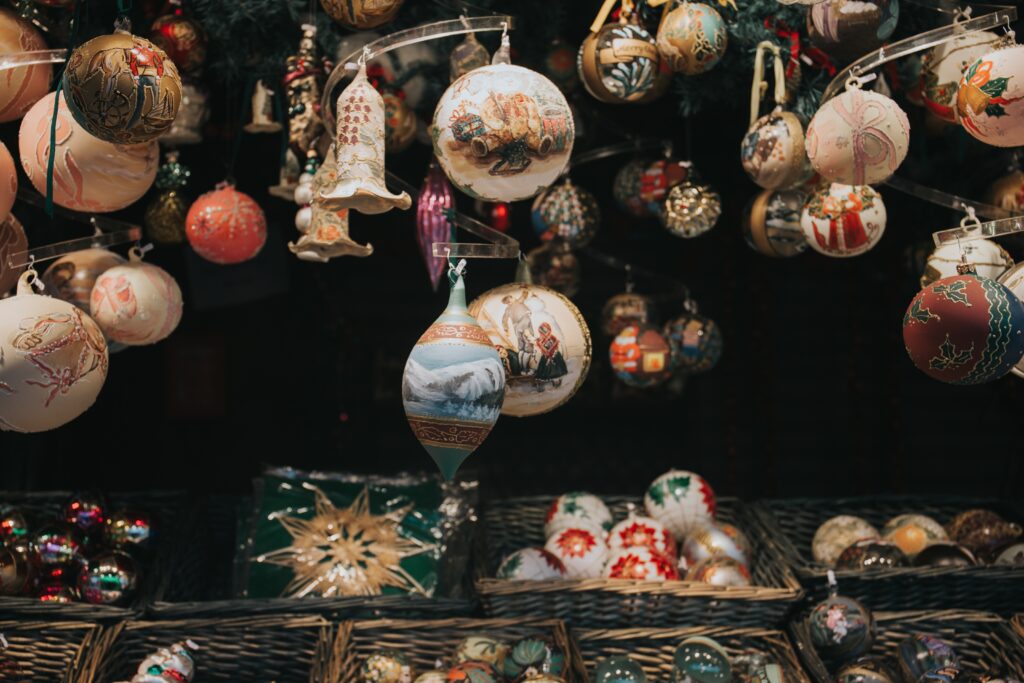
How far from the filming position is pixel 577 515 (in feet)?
13.2

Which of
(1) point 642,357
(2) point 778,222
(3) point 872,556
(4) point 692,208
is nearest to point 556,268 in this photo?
(1) point 642,357

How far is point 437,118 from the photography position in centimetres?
254

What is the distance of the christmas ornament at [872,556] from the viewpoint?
144 inches

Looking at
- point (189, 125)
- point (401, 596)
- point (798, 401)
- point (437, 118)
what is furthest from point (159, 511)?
point (798, 401)

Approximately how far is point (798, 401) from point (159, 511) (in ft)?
8.05

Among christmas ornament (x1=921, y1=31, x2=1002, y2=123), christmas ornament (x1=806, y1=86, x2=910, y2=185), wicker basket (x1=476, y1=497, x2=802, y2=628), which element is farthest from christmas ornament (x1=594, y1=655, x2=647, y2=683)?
christmas ornament (x1=921, y1=31, x2=1002, y2=123)

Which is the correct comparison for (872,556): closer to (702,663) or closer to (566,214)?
(702,663)

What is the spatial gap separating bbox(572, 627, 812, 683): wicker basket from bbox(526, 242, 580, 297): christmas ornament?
1121 millimetres

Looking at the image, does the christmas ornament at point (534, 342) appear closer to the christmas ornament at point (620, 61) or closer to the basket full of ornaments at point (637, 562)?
the christmas ornament at point (620, 61)

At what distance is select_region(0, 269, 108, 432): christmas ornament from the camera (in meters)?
2.63

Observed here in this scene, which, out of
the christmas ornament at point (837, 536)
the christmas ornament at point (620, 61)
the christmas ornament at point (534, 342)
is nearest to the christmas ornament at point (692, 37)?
the christmas ornament at point (620, 61)

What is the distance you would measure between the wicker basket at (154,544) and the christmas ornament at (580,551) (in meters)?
1.19

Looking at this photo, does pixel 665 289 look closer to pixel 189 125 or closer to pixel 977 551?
pixel 977 551

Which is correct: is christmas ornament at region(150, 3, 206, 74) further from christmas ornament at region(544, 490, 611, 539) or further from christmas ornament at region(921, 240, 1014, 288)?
christmas ornament at region(921, 240, 1014, 288)
